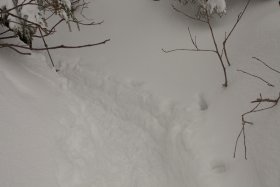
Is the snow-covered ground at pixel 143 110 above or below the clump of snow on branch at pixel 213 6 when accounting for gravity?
below

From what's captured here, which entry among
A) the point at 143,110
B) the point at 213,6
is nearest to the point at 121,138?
the point at 143,110

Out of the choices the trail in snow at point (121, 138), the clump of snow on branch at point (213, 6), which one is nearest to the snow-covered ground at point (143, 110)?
the trail in snow at point (121, 138)

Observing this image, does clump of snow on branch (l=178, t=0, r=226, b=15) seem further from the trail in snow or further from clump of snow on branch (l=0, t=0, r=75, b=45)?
clump of snow on branch (l=0, t=0, r=75, b=45)

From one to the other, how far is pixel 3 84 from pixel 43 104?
0.37 meters

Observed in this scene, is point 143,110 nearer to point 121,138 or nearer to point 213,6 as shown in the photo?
point 121,138

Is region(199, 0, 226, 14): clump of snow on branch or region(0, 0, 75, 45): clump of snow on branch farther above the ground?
region(0, 0, 75, 45): clump of snow on branch

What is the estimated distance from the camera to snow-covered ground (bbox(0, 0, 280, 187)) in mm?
3029

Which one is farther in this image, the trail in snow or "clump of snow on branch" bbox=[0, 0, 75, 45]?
"clump of snow on branch" bbox=[0, 0, 75, 45]

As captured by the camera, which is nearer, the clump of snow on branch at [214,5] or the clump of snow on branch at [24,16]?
the clump of snow on branch at [24,16]

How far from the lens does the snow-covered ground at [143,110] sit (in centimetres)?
303

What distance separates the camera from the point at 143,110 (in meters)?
3.89

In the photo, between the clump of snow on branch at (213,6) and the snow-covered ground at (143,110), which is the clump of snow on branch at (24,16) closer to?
the snow-covered ground at (143,110)

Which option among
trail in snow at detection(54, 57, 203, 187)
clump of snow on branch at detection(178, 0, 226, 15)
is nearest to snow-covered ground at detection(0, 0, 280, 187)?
trail in snow at detection(54, 57, 203, 187)

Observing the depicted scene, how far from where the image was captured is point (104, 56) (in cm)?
459
